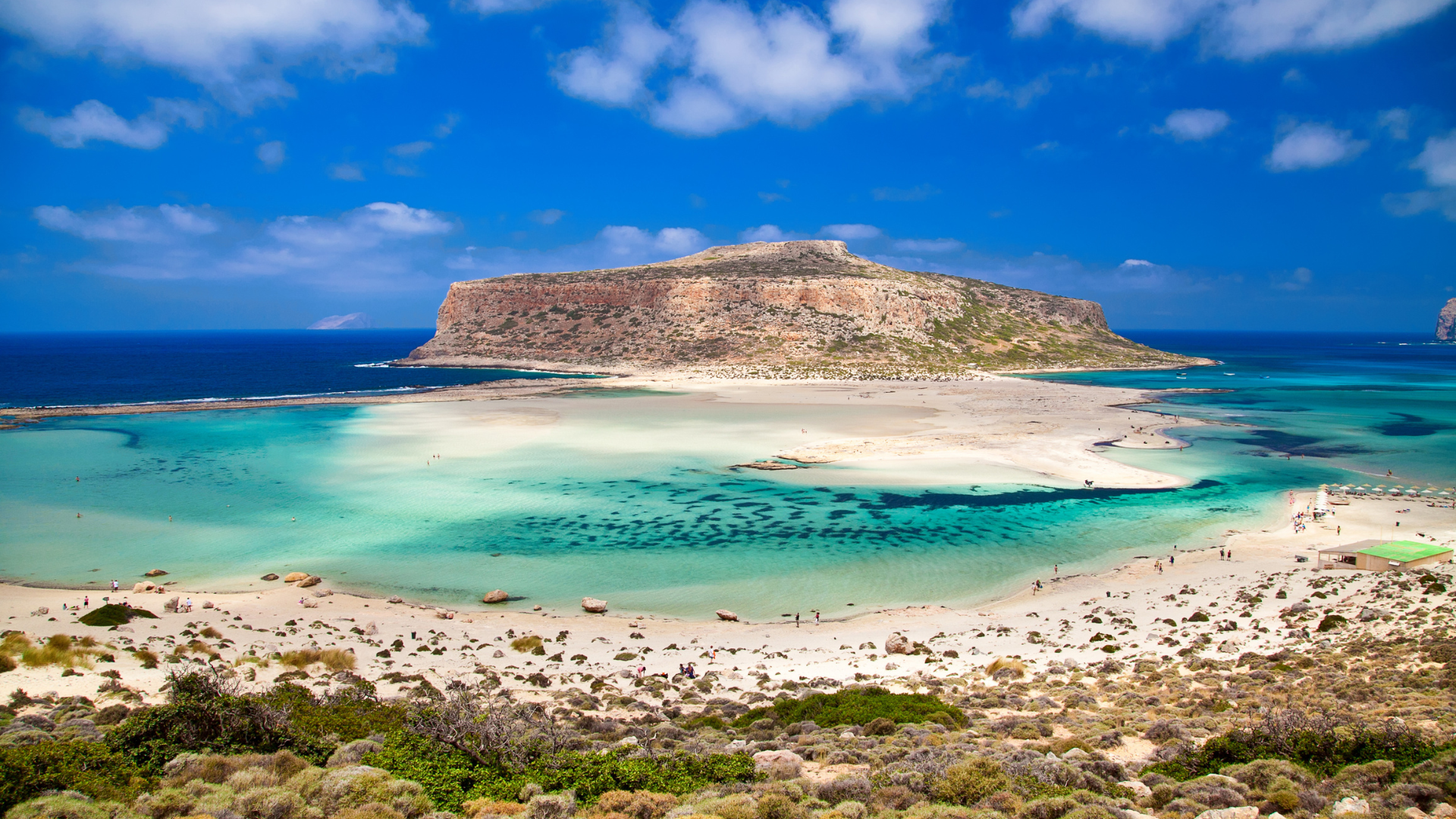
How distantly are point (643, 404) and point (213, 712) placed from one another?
2025 inches

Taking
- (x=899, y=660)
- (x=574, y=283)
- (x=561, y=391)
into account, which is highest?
(x=574, y=283)

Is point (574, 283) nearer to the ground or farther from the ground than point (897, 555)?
farther from the ground

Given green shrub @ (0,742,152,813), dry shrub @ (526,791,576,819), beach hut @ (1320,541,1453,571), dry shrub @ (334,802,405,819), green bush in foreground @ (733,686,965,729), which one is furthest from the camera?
beach hut @ (1320,541,1453,571)

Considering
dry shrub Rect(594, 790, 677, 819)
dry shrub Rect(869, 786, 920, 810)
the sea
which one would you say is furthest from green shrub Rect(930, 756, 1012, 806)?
the sea

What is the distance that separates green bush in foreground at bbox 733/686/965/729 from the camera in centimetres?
1266

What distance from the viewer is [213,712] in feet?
35.5

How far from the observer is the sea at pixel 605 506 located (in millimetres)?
22188

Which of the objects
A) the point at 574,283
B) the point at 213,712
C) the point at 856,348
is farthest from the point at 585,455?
the point at 574,283

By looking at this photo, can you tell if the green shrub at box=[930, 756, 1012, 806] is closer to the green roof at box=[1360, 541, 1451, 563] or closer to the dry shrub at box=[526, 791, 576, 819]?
the dry shrub at box=[526, 791, 576, 819]

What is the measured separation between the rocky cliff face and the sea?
37.9 meters

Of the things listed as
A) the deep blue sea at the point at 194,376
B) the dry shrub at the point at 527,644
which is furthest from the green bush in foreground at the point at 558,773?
the deep blue sea at the point at 194,376

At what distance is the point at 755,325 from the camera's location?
329ft

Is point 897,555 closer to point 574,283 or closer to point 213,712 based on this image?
point 213,712

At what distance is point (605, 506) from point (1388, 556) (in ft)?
85.8
